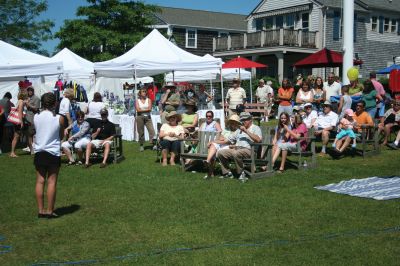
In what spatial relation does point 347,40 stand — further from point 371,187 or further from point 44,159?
point 44,159

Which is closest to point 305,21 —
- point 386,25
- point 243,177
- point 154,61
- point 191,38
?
point 386,25

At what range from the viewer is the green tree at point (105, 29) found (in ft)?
114

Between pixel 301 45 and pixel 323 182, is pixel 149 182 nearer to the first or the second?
pixel 323 182

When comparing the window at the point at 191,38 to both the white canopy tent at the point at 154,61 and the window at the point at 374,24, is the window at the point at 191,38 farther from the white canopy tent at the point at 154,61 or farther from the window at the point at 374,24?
the white canopy tent at the point at 154,61

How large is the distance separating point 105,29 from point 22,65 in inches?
842

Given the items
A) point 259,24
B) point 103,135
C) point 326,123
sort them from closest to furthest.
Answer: point 103,135
point 326,123
point 259,24

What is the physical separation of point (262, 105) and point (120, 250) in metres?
15.3

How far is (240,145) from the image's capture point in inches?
394

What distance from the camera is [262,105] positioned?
2041 centimetres

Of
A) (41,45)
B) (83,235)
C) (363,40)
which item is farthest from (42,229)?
(41,45)

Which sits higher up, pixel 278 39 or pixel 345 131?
pixel 278 39

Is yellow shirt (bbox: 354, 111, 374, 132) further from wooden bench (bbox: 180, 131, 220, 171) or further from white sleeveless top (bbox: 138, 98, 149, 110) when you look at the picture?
white sleeveless top (bbox: 138, 98, 149, 110)

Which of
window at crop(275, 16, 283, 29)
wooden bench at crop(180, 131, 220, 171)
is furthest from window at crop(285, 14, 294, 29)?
wooden bench at crop(180, 131, 220, 171)

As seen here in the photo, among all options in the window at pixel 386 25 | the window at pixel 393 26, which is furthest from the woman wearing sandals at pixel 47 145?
the window at pixel 393 26
